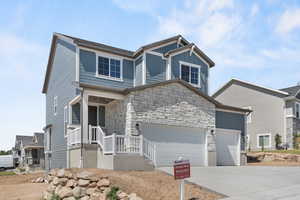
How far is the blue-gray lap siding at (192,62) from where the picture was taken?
64.9 feet

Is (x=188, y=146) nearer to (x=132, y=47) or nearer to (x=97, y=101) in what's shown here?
(x=97, y=101)

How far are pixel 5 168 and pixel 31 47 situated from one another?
3180cm

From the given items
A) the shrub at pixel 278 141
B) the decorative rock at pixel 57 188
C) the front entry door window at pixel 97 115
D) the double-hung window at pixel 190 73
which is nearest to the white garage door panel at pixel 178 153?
the front entry door window at pixel 97 115

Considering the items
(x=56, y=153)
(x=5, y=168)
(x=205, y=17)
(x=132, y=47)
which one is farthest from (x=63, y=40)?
(x=5, y=168)

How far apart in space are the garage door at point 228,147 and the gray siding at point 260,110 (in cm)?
949

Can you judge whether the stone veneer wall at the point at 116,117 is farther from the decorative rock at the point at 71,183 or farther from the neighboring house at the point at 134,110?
the decorative rock at the point at 71,183

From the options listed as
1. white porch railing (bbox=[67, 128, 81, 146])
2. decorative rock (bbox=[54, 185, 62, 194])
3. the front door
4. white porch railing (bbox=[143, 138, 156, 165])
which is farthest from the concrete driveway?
the front door

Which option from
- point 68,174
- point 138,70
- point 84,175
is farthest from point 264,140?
point 84,175

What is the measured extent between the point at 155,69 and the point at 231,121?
640cm

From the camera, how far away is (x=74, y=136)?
15250 mm

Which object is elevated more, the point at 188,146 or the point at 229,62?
the point at 229,62

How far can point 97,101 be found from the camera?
16.8 m

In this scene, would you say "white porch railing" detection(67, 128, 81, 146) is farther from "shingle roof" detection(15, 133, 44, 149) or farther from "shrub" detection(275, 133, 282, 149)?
"shingle roof" detection(15, 133, 44, 149)

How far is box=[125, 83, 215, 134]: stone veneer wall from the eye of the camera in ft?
48.9
